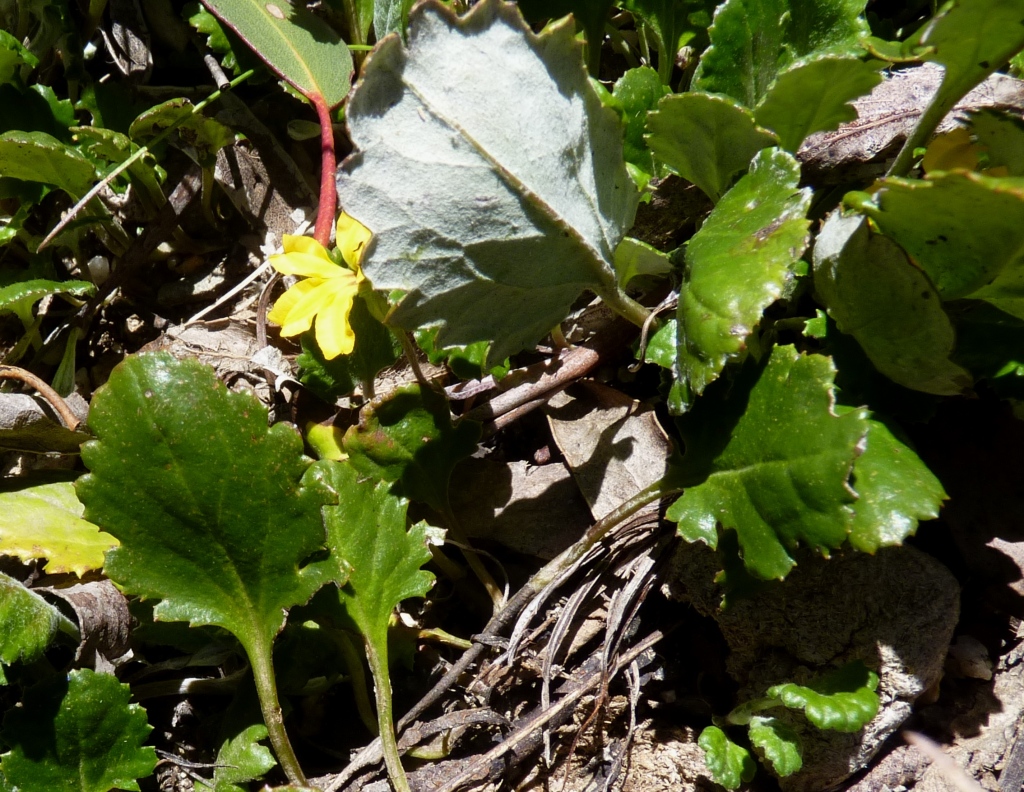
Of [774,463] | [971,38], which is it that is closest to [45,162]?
[774,463]

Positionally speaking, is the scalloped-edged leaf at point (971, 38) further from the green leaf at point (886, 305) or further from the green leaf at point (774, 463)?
the green leaf at point (774, 463)

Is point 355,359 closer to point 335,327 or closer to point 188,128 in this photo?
point 335,327

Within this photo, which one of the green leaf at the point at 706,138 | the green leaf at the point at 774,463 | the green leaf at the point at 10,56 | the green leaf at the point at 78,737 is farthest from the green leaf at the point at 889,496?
the green leaf at the point at 10,56

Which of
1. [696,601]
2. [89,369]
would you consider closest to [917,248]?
[696,601]

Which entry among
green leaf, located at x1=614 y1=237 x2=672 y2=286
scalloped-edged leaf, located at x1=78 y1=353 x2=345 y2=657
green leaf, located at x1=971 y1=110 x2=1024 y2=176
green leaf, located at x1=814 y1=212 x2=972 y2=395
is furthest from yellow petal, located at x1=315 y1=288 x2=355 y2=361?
green leaf, located at x1=971 y1=110 x2=1024 y2=176

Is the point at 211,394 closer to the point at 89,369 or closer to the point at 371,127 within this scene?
the point at 371,127
